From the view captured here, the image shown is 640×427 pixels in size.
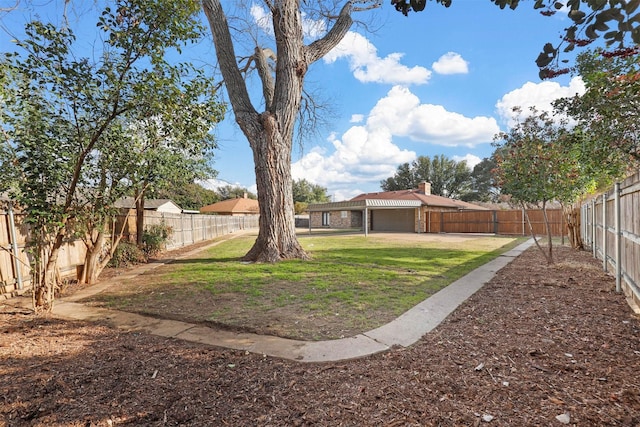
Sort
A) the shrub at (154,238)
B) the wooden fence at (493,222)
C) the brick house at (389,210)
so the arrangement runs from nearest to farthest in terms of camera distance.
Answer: the shrub at (154,238)
the wooden fence at (493,222)
the brick house at (389,210)

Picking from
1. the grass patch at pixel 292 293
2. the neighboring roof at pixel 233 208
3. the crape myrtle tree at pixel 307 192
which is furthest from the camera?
the crape myrtle tree at pixel 307 192

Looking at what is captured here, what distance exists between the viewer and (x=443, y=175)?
4238cm

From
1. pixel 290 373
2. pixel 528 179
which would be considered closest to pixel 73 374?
pixel 290 373

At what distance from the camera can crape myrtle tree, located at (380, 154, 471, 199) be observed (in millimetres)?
41969

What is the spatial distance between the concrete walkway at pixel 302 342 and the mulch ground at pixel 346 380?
16 cm

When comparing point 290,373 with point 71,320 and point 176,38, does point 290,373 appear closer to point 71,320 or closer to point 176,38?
point 71,320

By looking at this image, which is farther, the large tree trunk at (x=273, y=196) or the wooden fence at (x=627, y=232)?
the large tree trunk at (x=273, y=196)

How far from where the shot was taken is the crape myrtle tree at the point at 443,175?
4197cm

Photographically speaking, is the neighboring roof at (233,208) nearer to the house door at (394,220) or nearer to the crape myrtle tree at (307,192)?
the crape myrtle tree at (307,192)

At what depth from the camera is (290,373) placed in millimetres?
2732

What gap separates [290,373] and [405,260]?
731cm

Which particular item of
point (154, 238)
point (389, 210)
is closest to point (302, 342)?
point (154, 238)

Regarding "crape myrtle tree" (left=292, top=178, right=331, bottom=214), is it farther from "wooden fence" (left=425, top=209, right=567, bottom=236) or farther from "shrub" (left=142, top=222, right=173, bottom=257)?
"shrub" (left=142, top=222, right=173, bottom=257)

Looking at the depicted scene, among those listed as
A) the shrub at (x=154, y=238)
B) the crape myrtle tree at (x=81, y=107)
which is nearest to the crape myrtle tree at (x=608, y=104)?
the crape myrtle tree at (x=81, y=107)
